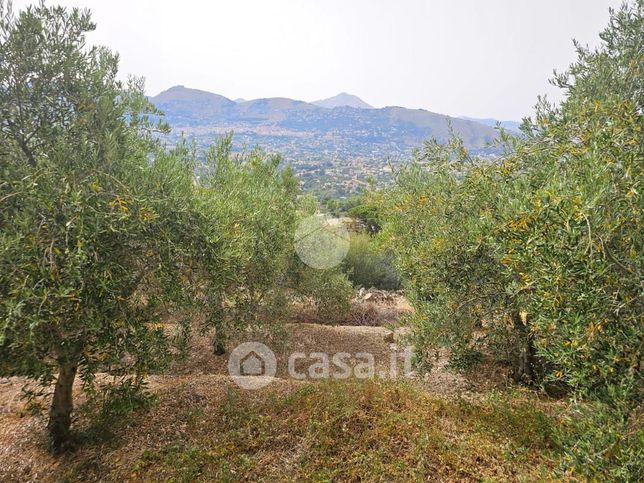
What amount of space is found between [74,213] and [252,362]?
7605mm

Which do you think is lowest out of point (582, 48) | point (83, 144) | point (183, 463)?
point (183, 463)

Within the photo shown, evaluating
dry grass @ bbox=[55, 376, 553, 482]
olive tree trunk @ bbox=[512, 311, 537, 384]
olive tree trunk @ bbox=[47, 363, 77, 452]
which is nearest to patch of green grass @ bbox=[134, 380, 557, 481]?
dry grass @ bbox=[55, 376, 553, 482]

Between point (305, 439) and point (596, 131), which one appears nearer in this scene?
point (596, 131)

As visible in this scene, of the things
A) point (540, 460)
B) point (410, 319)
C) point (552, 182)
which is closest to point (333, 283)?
point (410, 319)

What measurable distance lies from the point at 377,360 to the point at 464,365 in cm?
483

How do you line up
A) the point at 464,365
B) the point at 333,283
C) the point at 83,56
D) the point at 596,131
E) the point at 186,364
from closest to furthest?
the point at 596,131
the point at 83,56
the point at 464,365
the point at 186,364
the point at 333,283

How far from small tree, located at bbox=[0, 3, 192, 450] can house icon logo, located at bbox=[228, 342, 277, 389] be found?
15.3ft

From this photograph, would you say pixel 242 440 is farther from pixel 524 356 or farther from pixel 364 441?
pixel 524 356

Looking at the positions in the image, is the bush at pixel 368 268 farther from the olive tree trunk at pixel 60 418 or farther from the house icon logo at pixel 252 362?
the olive tree trunk at pixel 60 418

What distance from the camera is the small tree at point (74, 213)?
3.92 m

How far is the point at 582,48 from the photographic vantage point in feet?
24.9

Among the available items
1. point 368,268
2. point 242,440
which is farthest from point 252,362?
point 368,268

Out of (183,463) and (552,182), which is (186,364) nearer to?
(183,463)

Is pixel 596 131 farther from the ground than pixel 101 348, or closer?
farther from the ground
